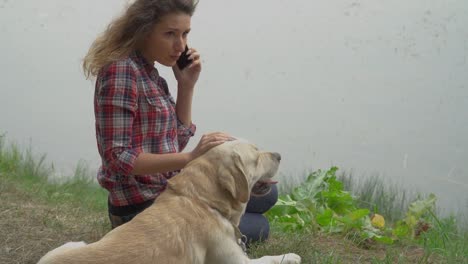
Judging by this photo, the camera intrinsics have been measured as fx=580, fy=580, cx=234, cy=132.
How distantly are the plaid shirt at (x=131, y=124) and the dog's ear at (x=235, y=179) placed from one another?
42cm

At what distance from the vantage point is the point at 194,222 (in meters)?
2.19

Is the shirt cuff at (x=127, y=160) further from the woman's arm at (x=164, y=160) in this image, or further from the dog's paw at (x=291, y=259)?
the dog's paw at (x=291, y=259)

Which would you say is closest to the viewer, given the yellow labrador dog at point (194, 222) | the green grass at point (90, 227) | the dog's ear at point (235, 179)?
the yellow labrador dog at point (194, 222)

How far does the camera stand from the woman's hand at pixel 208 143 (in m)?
2.37

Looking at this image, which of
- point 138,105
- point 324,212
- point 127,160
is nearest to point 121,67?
point 138,105

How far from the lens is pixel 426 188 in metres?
4.88

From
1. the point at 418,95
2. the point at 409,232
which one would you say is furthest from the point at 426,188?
the point at 409,232

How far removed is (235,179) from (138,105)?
603mm

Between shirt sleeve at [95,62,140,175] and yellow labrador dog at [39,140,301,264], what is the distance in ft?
0.92

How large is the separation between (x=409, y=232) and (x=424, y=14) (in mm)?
2033

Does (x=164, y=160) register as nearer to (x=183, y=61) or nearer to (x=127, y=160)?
(x=127, y=160)

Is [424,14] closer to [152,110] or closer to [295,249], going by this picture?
[295,249]

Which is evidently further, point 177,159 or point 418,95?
point 418,95

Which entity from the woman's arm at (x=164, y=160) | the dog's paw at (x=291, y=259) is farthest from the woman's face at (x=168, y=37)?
the dog's paw at (x=291, y=259)
